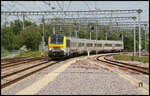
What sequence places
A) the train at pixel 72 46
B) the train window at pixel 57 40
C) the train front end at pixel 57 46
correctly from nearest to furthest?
the train front end at pixel 57 46, the train at pixel 72 46, the train window at pixel 57 40

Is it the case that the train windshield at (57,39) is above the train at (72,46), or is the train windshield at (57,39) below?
above

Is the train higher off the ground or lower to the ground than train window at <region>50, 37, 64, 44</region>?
lower

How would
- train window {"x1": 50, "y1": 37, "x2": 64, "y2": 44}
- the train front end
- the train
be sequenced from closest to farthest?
the train front end
the train
train window {"x1": 50, "y1": 37, "x2": 64, "y2": 44}

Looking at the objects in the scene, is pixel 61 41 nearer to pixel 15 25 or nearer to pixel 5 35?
pixel 5 35

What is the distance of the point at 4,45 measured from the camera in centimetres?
5178

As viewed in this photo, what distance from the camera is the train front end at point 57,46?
27.0 meters

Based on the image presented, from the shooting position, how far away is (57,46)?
27266mm

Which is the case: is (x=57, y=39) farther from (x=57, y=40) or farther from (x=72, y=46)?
(x=72, y=46)

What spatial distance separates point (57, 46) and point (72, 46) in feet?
16.4

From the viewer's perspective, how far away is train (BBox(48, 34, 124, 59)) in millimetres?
27172

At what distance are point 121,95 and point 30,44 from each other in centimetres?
5103

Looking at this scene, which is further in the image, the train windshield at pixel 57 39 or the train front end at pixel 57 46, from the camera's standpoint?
the train windshield at pixel 57 39

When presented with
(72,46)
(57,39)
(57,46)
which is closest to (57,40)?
(57,39)

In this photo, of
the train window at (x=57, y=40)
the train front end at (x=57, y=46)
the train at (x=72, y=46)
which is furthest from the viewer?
the train window at (x=57, y=40)
